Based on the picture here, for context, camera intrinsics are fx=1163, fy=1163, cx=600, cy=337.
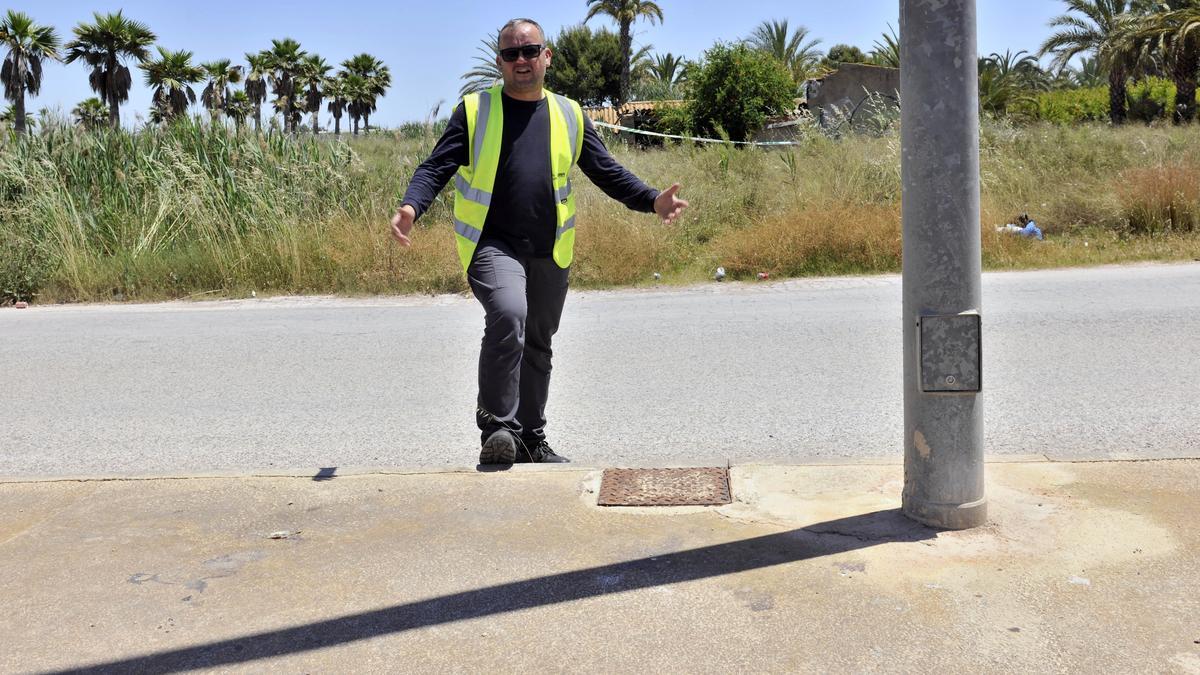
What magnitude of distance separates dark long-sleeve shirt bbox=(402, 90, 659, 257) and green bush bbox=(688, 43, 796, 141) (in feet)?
94.7

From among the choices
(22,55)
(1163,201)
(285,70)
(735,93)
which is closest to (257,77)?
(285,70)

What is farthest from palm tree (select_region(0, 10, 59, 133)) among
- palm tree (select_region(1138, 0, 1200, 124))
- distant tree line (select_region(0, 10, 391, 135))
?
palm tree (select_region(1138, 0, 1200, 124))

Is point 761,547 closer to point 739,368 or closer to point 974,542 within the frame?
point 974,542

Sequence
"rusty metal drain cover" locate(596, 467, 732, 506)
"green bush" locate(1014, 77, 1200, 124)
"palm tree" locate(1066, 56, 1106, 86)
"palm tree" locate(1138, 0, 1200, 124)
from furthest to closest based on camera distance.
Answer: "palm tree" locate(1066, 56, 1106, 86), "green bush" locate(1014, 77, 1200, 124), "palm tree" locate(1138, 0, 1200, 124), "rusty metal drain cover" locate(596, 467, 732, 506)

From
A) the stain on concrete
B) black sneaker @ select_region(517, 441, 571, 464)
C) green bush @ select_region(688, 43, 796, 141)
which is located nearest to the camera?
the stain on concrete

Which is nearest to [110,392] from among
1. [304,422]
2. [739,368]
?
[304,422]

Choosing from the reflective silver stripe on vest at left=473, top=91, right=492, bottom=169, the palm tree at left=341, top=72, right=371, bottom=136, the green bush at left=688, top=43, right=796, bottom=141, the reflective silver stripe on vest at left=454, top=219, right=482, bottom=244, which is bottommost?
the reflective silver stripe on vest at left=454, top=219, right=482, bottom=244

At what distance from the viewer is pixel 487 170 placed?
4.58 meters

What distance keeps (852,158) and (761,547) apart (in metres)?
12.9

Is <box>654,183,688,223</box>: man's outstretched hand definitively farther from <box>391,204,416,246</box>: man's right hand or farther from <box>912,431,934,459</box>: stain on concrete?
<box>912,431,934,459</box>: stain on concrete

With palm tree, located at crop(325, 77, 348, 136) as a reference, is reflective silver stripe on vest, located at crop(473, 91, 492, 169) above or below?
below

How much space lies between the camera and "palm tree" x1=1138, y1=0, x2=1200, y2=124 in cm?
2934

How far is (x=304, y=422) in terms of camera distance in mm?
6176

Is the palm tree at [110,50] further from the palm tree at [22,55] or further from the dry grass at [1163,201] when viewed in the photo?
the dry grass at [1163,201]
